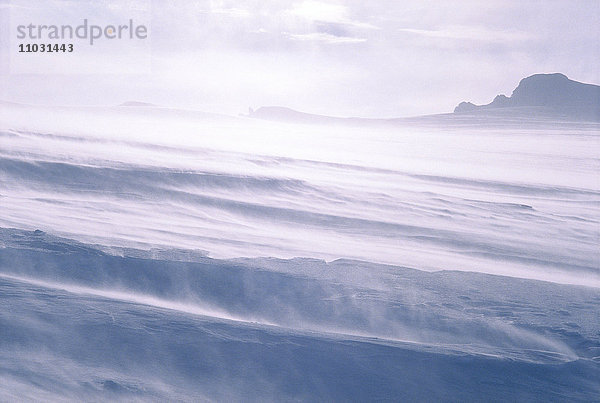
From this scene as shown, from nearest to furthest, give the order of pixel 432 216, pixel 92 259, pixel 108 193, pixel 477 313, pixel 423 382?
pixel 423 382, pixel 477 313, pixel 92 259, pixel 108 193, pixel 432 216

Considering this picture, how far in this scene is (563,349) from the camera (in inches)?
165

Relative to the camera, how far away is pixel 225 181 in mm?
8875

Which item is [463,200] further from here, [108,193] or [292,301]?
[292,301]

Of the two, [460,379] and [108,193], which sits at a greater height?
[108,193]

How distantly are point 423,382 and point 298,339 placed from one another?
2.46ft

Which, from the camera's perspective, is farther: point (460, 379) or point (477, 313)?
point (477, 313)

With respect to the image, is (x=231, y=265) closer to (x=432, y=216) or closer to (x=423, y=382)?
(x=423, y=382)

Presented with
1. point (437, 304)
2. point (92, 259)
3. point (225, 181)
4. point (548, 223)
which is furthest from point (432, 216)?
point (92, 259)

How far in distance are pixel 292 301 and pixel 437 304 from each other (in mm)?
993

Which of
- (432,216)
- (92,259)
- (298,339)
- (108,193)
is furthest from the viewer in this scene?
(432,216)

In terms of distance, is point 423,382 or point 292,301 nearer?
point 423,382

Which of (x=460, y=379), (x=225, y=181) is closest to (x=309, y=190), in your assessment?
(x=225, y=181)

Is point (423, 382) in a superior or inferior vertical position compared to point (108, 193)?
inferior

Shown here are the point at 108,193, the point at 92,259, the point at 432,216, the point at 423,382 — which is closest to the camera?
the point at 423,382
